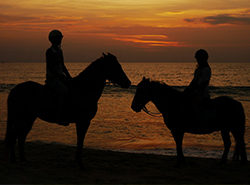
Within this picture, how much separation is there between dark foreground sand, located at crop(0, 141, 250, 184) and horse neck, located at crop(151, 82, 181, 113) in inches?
60.6

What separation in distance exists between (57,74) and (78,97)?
73cm

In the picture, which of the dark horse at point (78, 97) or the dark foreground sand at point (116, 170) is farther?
the dark horse at point (78, 97)

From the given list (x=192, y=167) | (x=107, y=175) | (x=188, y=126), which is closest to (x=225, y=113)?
(x=188, y=126)

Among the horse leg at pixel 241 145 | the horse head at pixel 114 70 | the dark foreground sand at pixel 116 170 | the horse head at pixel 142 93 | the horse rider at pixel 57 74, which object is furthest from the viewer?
the horse leg at pixel 241 145

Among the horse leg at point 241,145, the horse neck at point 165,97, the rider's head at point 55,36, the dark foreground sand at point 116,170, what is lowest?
the dark foreground sand at point 116,170

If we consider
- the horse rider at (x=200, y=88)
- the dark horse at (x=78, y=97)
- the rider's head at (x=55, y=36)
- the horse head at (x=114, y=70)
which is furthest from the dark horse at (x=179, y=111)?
the rider's head at (x=55, y=36)

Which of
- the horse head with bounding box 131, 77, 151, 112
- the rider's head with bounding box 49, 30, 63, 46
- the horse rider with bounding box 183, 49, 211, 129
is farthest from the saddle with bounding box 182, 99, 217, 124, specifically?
the rider's head with bounding box 49, 30, 63, 46

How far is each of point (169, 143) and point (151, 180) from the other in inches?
218

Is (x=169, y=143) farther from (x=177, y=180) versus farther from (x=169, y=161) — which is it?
(x=177, y=180)

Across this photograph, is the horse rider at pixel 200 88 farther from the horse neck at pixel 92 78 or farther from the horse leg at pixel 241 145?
the horse neck at pixel 92 78

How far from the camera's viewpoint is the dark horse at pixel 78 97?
7227 mm

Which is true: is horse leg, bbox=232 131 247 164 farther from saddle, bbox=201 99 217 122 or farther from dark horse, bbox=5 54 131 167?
dark horse, bbox=5 54 131 167

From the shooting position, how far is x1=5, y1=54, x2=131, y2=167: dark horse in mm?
7227

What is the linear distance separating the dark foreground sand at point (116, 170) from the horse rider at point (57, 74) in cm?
126
